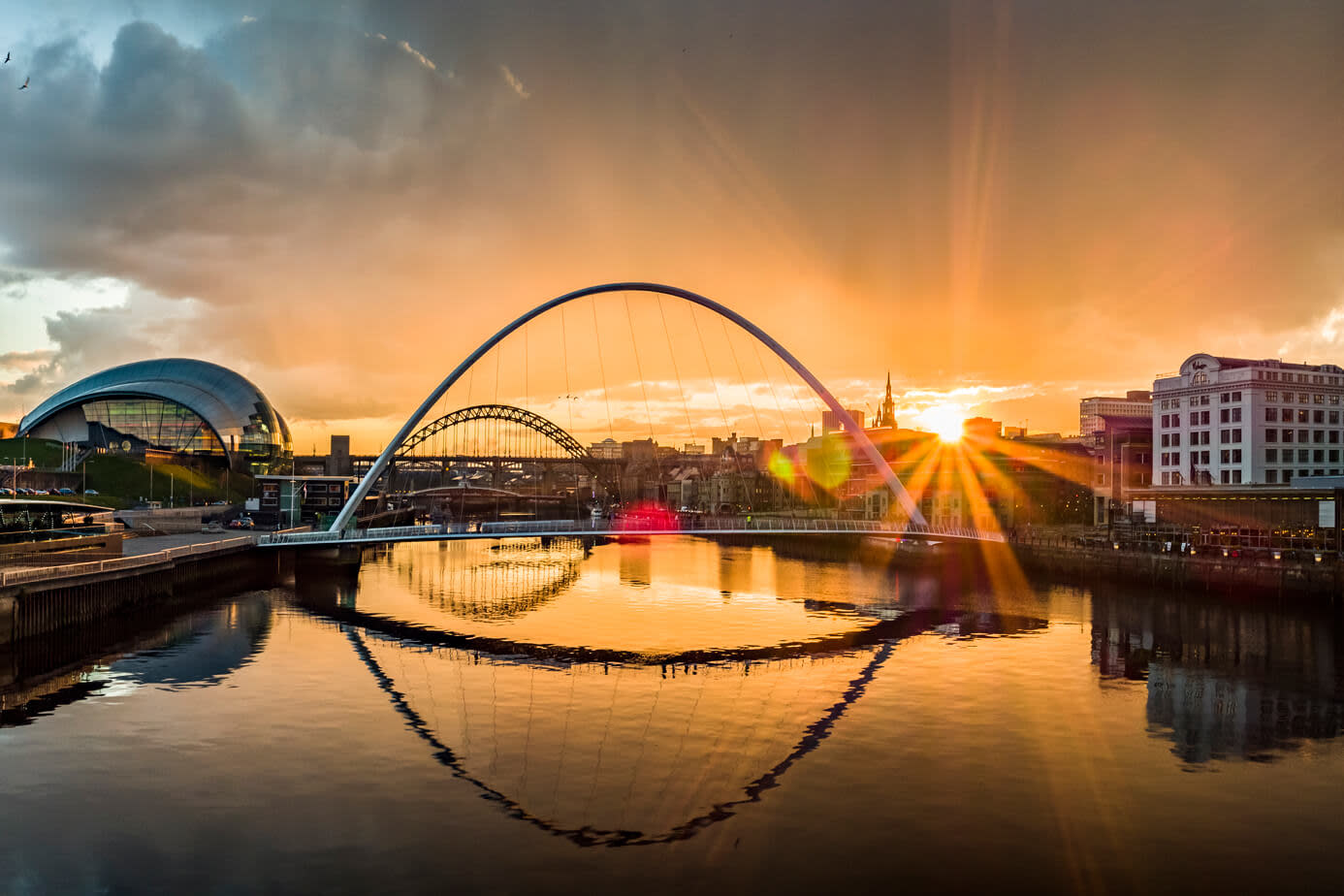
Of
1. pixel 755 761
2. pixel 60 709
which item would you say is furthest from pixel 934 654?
pixel 60 709

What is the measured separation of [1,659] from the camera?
31.9m

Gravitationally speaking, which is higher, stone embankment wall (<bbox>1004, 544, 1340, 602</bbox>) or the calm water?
stone embankment wall (<bbox>1004, 544, 1340, 602</bbox>)

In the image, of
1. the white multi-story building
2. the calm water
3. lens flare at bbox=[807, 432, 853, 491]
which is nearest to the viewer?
the calm water

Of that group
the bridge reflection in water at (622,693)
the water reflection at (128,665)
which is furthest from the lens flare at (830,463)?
the water reflection at (128,665)

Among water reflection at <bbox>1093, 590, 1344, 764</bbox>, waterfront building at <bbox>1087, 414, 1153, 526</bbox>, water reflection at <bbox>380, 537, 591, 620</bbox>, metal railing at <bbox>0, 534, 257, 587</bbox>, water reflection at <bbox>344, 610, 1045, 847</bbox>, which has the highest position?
waterfront building at <bbox>1087, 414, 1153, 526</bbox>

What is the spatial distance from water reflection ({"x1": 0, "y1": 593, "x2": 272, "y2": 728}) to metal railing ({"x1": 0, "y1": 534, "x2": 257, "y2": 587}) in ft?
8.09

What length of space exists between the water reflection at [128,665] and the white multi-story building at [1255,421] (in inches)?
2766

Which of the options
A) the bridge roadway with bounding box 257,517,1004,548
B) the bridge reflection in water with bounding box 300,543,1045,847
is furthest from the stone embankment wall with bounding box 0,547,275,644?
the bridge reflection in water with bounding box 300,543,1045,847

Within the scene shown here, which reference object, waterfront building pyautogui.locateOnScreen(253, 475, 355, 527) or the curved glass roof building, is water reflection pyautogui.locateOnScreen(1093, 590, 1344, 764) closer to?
waterfront building pyautogui.locateOnScreen(253, 475, 355, 527)

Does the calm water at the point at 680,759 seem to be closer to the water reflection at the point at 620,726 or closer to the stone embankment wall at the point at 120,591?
the water reflection at the point at 620,726

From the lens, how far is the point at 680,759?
77.3 feet

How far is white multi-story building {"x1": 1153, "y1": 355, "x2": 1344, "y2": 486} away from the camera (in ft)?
236

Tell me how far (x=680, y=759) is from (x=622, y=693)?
7.29 meters

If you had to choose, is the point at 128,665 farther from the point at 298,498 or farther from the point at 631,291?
the point at 298,498
